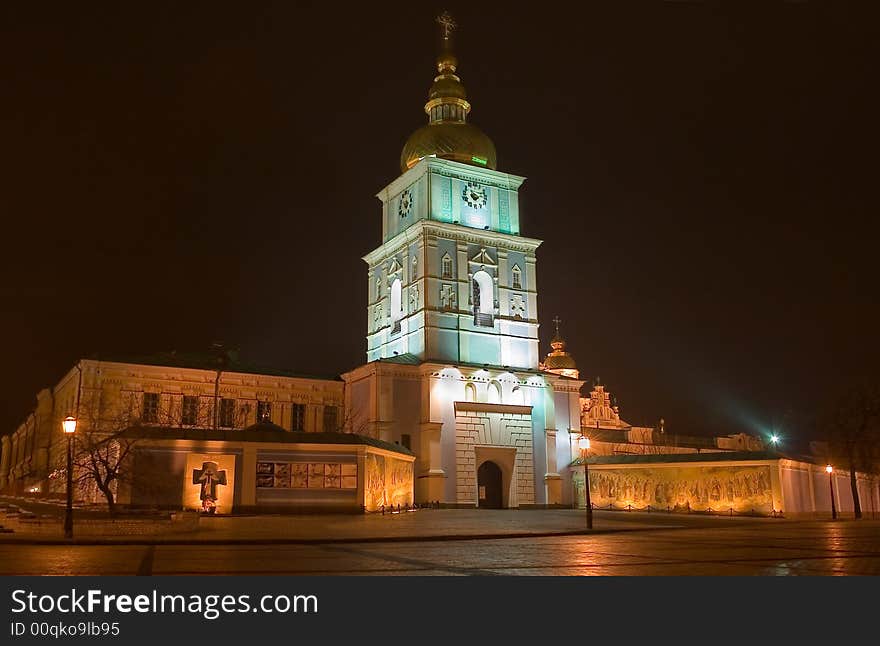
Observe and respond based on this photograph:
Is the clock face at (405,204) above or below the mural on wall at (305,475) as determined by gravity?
above

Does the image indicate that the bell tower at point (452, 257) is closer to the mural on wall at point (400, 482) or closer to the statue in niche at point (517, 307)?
the statue in niche at point (517, 307)

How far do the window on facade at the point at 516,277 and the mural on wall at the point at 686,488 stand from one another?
45.5 ft

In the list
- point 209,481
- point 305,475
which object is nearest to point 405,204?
point 305,475

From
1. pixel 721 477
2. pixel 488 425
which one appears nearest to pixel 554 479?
pixel 488 425

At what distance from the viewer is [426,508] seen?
49031mm

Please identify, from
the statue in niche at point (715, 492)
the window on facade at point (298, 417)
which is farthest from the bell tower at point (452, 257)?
the statue in niche at point (715, 492)

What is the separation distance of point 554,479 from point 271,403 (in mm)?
19311

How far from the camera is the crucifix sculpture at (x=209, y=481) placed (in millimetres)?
32881

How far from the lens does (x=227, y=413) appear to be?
55031 millimetres

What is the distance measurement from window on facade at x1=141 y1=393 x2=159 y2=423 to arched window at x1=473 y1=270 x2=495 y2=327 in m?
21.1

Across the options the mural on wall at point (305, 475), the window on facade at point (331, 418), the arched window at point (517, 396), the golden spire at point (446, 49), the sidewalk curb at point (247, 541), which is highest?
the golden spire at point (446, 49)

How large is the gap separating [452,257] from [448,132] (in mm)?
9657

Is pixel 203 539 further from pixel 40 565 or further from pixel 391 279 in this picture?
pixel 391 279

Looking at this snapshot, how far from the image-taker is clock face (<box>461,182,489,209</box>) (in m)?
58.1
